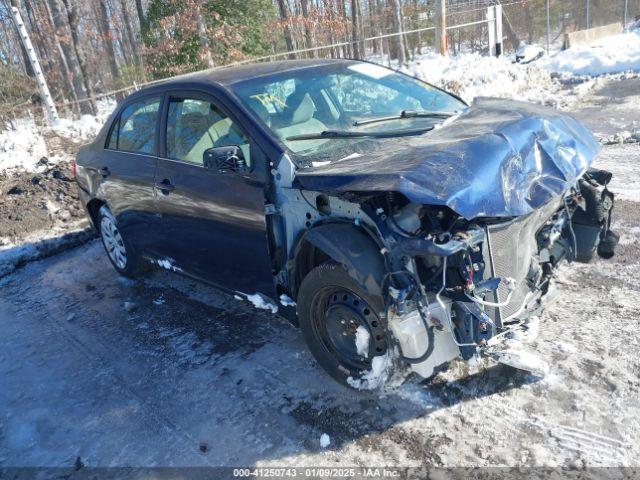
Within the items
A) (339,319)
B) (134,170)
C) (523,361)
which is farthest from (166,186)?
(523,361)

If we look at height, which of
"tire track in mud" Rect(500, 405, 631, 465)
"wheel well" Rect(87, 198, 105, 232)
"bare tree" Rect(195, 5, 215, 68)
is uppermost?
"bare tree" Rect(195, 5, 215, 68)

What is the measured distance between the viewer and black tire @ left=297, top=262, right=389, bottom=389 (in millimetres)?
2990

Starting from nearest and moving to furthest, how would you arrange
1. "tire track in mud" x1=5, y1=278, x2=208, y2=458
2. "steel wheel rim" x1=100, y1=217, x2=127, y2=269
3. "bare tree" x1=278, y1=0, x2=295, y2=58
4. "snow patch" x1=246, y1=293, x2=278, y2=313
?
"tire track in mud" x1=5, y1=278, x2=208, y2=458
"snow patch" x1=246, y1=293, x2=278, y2=313
"steel wheel rim" x1=100, y1=217, x2=127, y2=269
"bare tree" x1=278, y1=0, x2=295, y2=58

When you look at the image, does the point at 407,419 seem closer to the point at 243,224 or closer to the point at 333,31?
the point at 243,224

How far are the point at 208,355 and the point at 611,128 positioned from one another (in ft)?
26.0

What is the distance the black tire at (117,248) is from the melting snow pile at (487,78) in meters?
8.53

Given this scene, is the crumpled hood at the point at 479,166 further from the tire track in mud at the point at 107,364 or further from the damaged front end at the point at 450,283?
the tire track in mud at the point at 107,364

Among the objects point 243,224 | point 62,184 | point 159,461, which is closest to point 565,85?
point 62,184

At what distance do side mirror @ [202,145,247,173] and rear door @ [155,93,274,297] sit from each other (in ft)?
0.23

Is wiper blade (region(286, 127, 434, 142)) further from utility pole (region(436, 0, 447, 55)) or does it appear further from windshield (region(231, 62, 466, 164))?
utility pole (region(436, 0, 447, 55))

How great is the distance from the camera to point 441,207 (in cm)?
281

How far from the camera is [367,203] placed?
2941 mm

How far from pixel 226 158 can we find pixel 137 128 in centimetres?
186

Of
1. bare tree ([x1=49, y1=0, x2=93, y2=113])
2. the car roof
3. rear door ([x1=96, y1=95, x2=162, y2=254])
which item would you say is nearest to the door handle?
rear door ([x1=96, y1=95, x2=162, y2=254])
